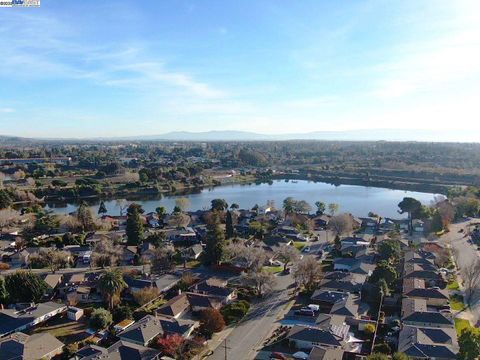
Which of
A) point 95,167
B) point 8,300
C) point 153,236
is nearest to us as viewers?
point 8,300

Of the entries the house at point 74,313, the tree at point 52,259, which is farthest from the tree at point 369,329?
the tree at point 52,259

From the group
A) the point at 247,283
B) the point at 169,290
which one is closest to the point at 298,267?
the point at 247,283

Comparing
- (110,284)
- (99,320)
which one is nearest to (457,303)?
(110,284)

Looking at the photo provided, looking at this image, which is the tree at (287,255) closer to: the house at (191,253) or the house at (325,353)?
the house at (191,253)

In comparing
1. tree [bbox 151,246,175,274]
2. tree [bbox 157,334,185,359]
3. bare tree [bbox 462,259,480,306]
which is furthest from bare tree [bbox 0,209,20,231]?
bare tree [bbox 462,259,480,306]

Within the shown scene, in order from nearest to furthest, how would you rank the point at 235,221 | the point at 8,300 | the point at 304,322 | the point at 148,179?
the point at 304,322, the point at 8,300, the point at 235,221, the point at 148,179

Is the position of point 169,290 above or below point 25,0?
below

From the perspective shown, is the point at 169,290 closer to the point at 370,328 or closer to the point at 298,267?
the point at 298,267
